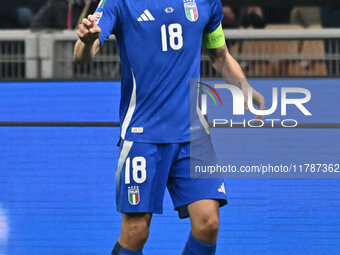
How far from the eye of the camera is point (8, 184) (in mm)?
4734

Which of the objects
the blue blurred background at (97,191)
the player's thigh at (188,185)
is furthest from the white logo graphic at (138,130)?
the blue blurred background at (97,191)

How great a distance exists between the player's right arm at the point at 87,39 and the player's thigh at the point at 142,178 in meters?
0.48

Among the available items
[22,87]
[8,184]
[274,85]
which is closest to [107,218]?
[8,184]

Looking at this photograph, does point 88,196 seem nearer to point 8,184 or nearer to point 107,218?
point 107,218

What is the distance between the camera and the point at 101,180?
4711 mm

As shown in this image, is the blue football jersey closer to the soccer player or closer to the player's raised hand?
the soccer player

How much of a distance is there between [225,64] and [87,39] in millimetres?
919

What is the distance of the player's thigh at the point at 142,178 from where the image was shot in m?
3.50

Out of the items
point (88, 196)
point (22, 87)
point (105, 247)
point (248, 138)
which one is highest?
point (22, 87)

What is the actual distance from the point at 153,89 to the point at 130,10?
377 mm

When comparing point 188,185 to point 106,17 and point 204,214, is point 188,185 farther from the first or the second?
point 106,17

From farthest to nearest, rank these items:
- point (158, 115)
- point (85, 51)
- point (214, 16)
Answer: point (214, 16) < point (158, 115) < point (85, 51)

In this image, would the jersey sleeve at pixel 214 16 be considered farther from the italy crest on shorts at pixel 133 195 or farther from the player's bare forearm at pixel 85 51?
the italy crest on shorts at pixel 133 195

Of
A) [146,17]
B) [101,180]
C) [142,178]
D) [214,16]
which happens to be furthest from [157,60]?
[101,180]
